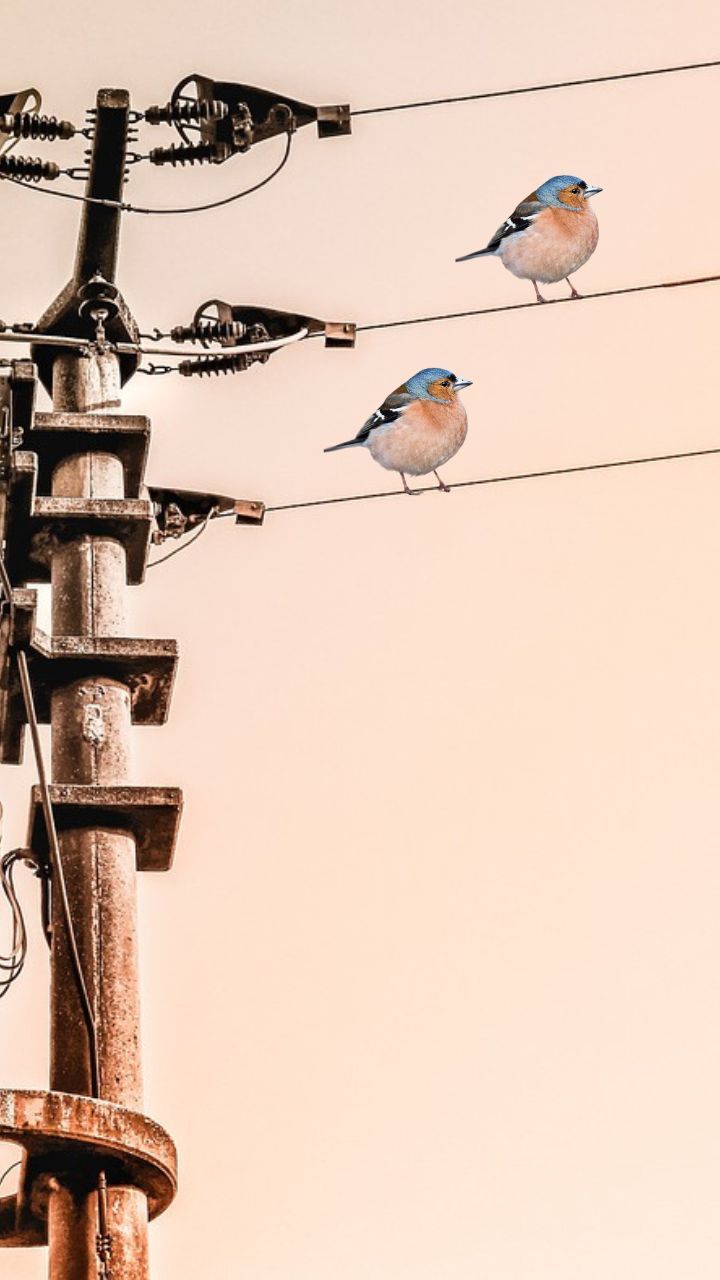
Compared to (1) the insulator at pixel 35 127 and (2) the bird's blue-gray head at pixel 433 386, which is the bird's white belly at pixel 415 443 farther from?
(1) the insulator at pixel 35 127

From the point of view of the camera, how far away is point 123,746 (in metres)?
6.52

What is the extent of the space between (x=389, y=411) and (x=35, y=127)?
2.20 m

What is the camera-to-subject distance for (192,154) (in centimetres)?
762

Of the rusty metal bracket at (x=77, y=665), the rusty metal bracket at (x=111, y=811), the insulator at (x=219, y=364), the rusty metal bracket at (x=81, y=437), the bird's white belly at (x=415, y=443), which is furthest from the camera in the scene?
the bird's white belly at (x=415, y=443)

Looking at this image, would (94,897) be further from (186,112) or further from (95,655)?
(186,112)

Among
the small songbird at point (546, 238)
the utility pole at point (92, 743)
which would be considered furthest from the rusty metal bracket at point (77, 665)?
the small songbird at point (546, 238)

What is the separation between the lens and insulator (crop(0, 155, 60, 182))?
7.30 metres

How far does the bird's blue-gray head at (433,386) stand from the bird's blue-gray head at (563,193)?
0.96 metres

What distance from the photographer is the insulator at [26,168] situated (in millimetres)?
7305

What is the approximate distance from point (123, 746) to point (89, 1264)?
6.13 feet

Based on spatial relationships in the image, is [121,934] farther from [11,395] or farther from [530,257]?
[530,257]

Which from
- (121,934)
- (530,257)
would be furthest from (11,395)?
(530,257)

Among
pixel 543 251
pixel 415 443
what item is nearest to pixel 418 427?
pixel 415 443

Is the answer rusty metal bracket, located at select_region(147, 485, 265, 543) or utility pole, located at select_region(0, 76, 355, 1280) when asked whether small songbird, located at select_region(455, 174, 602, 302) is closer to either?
utility pole, located at select_region(0, 76, 355, 1280)
